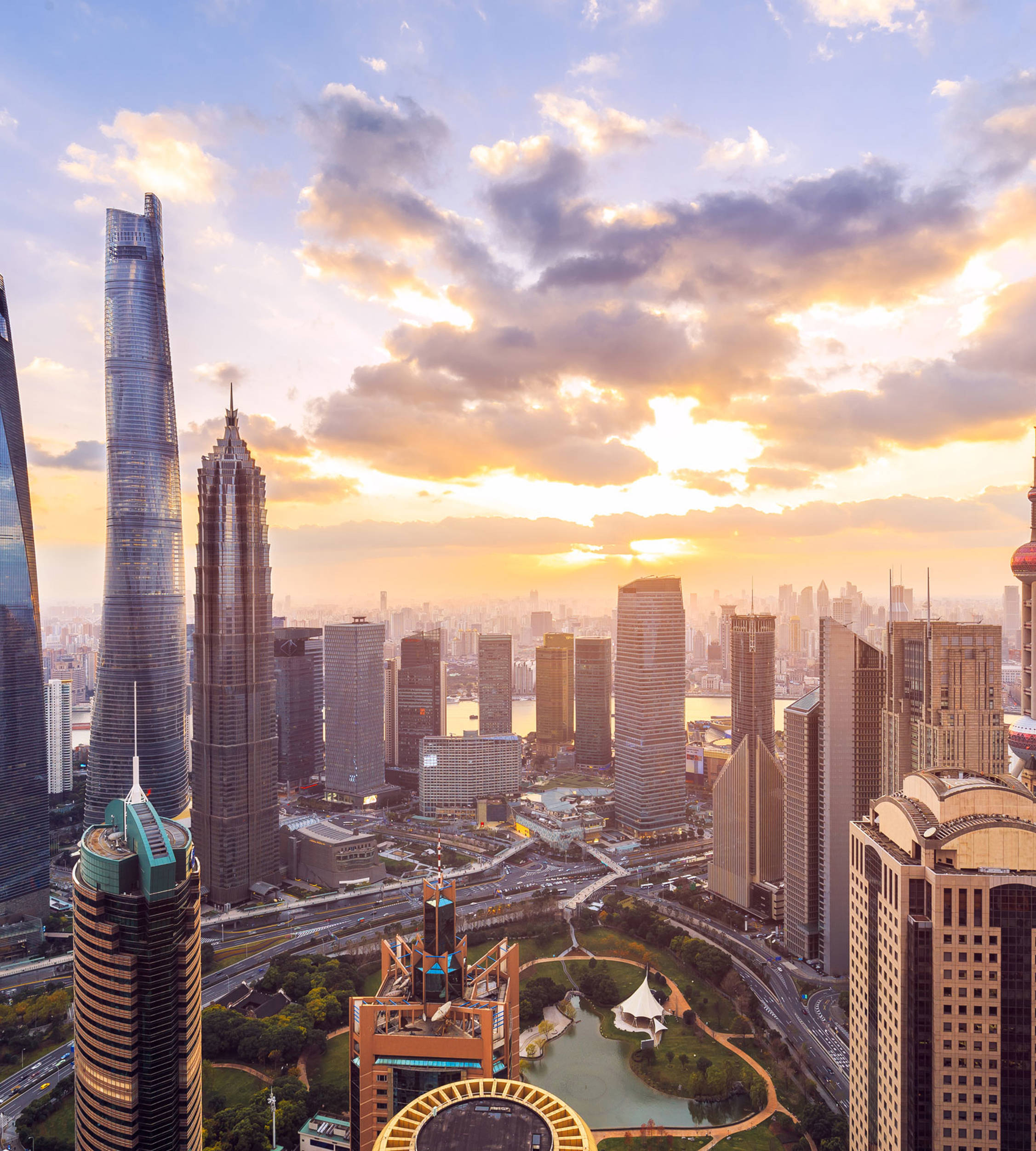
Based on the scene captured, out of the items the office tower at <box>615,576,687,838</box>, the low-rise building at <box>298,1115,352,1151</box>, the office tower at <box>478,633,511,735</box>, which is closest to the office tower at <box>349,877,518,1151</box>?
the low-rise building at <box>298,1115,352,1151</box>

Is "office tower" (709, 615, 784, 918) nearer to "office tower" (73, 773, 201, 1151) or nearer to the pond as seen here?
the pond

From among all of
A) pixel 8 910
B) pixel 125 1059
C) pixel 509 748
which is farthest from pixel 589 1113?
pixel 509 748

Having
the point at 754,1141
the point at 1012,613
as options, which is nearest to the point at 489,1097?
the point at 754,1141

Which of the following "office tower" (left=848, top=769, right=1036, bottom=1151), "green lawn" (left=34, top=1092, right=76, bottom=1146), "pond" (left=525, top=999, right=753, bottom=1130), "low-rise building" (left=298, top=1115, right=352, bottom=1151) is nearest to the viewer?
"office tower" (left=848, top=769, right=1036, bottom=1151)

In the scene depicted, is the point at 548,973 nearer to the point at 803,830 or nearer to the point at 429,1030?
the point at 803,830

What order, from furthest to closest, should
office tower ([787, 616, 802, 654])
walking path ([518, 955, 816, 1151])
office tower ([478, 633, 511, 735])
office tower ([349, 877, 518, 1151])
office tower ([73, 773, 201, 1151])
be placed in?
office tower ([787, 616, 802, 654])
office tower ([478, 633, 511, 735])
walking path ([518, 955, 816, 1151])
office tower ([73, 773, 201, 1151])
office tower ([349, 877, 518, 1151])

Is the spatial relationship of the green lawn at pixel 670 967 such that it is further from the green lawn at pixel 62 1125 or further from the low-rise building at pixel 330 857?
the green lawn at pixel 62 1125

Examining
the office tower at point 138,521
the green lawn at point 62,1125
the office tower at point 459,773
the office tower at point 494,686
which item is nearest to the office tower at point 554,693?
the office tower at point 494,686
